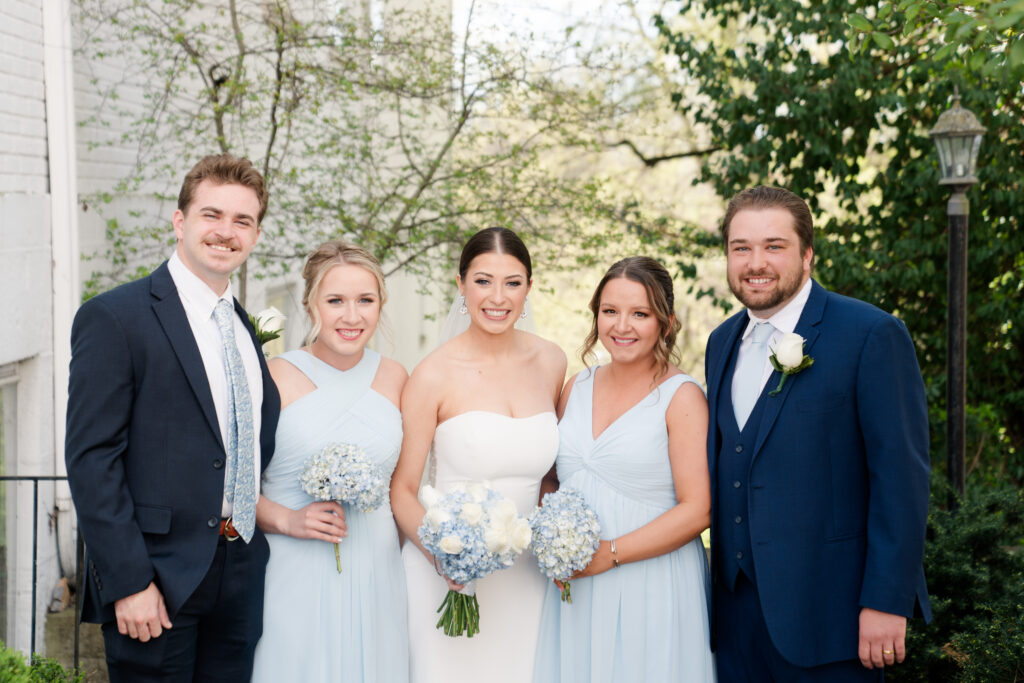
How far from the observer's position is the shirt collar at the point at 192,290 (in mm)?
3174

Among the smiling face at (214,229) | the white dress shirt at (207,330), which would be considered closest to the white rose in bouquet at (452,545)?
the white dress shirt at (207,330)

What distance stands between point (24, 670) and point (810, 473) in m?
2.96

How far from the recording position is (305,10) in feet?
25.1

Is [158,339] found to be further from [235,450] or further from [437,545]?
[437,545]

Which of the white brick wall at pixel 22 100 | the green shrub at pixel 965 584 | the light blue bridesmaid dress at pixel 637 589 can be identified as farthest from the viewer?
the white brick wall at pixel 22 100

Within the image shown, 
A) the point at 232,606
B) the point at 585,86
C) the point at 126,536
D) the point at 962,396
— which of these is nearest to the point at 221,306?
the point at 126,536

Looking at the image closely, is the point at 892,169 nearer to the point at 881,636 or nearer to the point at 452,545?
the point at 881,636

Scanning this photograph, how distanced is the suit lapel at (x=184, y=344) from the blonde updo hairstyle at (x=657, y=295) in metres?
1.46

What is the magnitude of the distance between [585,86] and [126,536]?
320 inches

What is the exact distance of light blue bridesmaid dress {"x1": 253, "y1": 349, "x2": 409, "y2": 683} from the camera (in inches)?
136

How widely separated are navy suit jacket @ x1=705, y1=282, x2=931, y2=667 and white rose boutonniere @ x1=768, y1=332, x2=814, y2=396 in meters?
0.07

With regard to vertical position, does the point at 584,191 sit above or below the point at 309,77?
below

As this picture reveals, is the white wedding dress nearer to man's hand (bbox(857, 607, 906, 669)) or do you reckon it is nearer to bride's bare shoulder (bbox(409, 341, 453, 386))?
bride's bare shoulder (bbox(409, 341, 453, 386))

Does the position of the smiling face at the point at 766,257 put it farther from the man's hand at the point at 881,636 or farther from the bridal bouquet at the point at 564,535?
the man's hand at the point at 881,636
